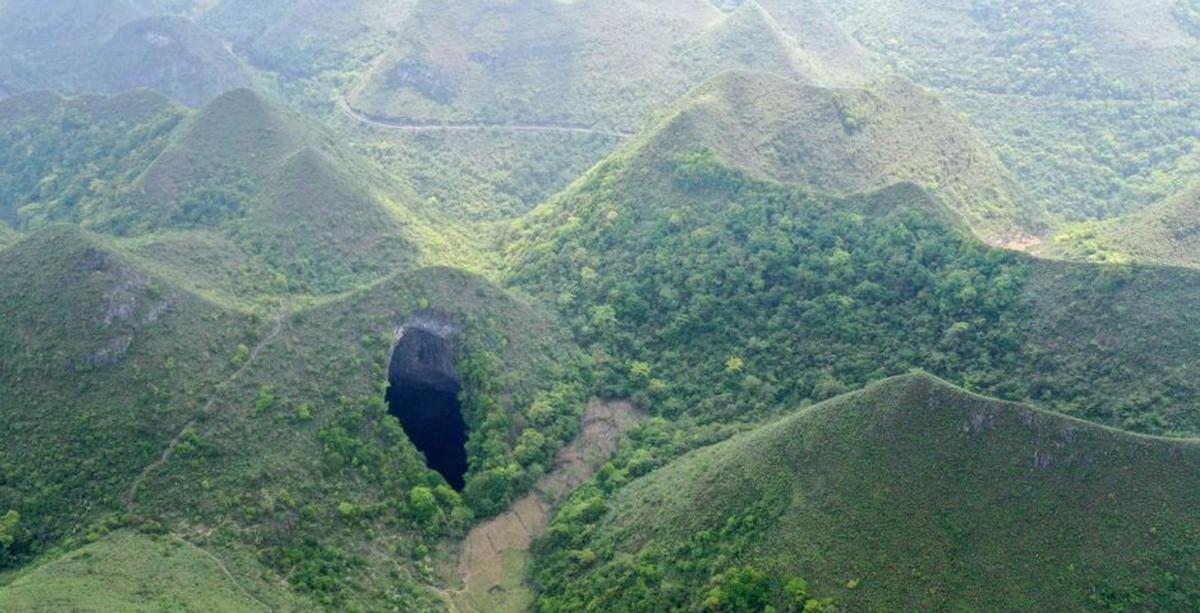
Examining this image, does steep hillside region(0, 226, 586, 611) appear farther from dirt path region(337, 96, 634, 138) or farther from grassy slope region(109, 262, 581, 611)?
dirt path region(337, 96, 634, 138)

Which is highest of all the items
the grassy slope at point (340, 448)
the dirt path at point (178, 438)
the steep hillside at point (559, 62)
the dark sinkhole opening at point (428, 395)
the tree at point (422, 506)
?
the dirt path at point (178, 438)

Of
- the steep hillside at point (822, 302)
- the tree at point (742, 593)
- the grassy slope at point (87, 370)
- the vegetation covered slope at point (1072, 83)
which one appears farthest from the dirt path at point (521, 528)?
the vegetation covered slope at point (1072, 83)

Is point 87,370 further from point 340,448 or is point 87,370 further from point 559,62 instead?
point 559,62

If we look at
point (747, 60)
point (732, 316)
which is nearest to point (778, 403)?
point (732, 316)

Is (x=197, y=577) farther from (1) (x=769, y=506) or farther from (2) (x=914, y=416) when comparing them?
(2) (x=914, y=416)

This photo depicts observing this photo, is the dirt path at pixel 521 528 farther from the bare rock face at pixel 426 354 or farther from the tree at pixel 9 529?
the tree at pixel 9 529

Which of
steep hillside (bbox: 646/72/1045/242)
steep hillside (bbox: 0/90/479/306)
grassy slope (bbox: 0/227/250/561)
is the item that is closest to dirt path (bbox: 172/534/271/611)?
grassy slope (bbox: 0/227/250/561)
